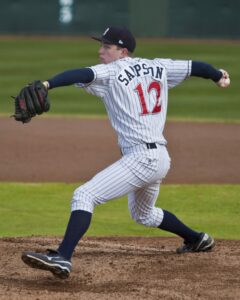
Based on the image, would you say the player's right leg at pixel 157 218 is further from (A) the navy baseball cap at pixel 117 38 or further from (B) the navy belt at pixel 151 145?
(A) the navy baseball cap at pixel 117 38

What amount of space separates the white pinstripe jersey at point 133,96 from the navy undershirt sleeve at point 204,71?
1.10 feet

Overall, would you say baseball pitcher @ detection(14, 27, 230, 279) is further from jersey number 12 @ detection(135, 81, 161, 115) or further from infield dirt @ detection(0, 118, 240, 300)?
infield dirt @ detection(0, 118, 240, 300)

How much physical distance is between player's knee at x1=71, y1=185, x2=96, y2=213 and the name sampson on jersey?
760 millimetres

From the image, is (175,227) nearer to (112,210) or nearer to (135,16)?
(112,210)

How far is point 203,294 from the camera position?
5457mm

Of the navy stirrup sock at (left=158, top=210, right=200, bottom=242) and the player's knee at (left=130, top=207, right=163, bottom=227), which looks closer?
the player's knee at (left=130, top=207, right=163, bottom=227)

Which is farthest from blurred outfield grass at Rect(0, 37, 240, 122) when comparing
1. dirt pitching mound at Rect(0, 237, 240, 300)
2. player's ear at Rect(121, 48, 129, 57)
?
player's ear at Rect(121, 48, 129, 57)

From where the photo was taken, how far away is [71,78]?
573 centimetres

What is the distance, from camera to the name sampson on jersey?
5.93 m

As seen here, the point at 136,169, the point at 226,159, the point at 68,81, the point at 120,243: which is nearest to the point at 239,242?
the point at 120,243

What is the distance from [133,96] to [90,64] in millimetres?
14534

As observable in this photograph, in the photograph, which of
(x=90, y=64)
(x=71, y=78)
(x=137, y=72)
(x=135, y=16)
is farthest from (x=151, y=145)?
(x=135, y=16)

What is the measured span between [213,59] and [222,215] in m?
13.2

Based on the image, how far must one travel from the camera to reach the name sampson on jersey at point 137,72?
233 inches
